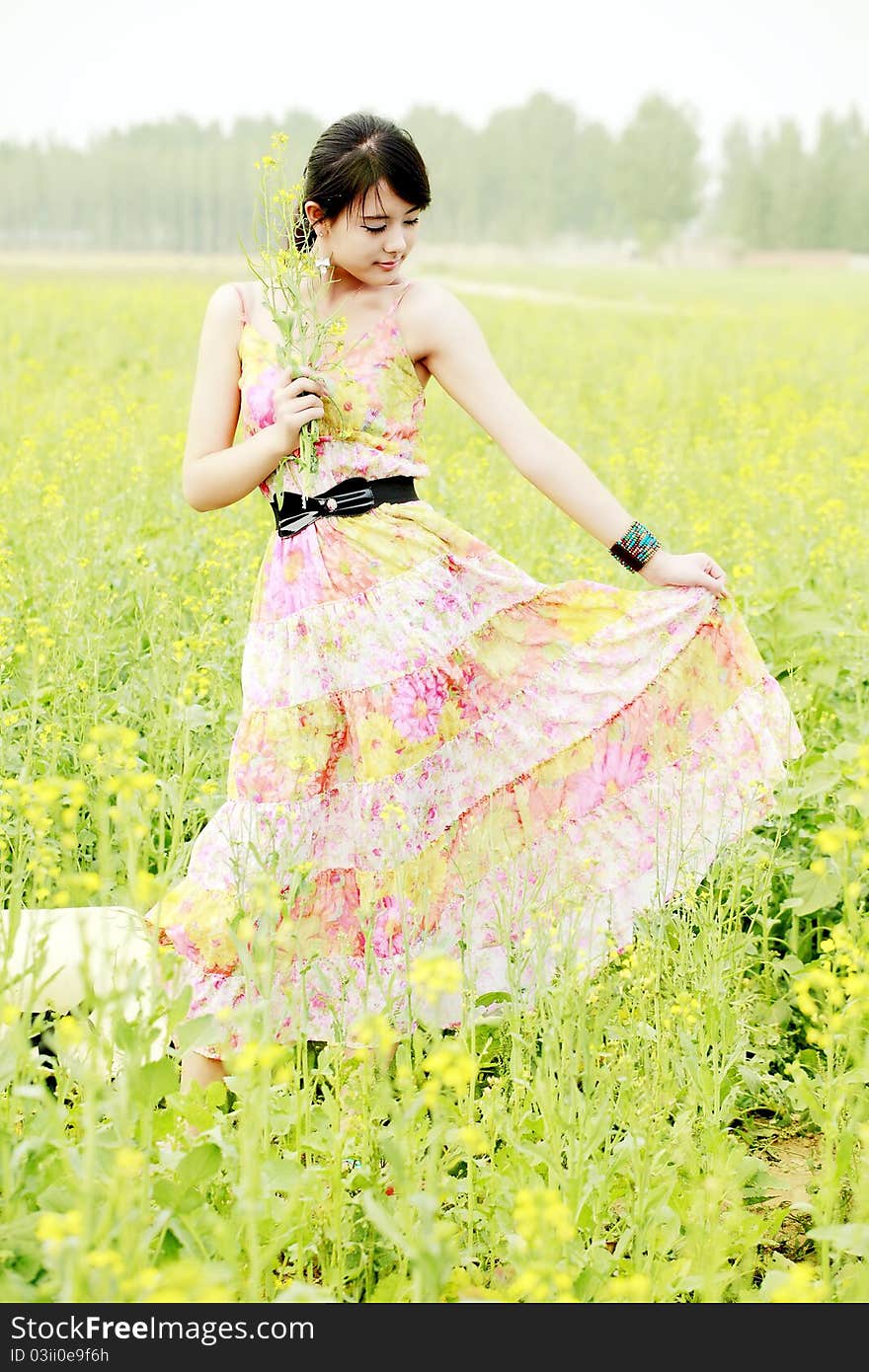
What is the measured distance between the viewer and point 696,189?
103 m

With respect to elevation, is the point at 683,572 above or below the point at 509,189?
below

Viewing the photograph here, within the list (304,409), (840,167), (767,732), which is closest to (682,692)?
(767,732)

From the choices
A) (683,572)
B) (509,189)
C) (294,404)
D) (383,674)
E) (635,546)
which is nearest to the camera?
(294,404)

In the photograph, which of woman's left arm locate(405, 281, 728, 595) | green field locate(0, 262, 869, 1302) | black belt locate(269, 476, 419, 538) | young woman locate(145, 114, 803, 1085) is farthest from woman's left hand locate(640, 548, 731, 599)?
black belt locate(269, 476, 419, 538)

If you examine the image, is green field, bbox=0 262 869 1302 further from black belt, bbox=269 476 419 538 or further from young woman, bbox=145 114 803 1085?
black belt, bbox=269 476 419 538

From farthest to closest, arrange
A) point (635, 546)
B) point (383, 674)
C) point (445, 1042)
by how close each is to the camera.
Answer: point (635, 546) → point (383, 674) → point (445, 1042)

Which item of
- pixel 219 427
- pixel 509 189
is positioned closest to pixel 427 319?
pixel 219 427

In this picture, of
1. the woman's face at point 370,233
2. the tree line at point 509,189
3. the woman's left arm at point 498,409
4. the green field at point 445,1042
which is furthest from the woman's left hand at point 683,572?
the tree line at point 509,189

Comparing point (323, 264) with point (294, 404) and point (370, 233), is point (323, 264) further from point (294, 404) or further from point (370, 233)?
point (294, 404)

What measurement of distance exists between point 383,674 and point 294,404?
0.53 meters

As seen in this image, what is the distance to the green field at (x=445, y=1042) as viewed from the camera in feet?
5.37

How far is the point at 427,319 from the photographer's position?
270cm

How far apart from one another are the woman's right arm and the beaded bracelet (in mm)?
722
